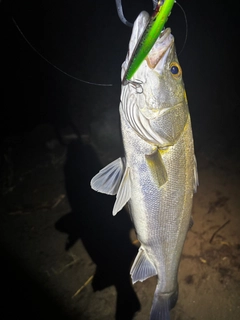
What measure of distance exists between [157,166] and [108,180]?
38cm

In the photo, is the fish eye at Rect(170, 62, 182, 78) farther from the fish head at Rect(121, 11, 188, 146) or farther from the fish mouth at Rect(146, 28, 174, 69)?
the fish mouth at Rect(146, 28, 174, 69)

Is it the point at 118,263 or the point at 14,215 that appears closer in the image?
the point at 118,263

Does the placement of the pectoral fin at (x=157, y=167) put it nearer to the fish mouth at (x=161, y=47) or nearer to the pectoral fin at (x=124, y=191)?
the pectoral fin at (x=124, y=191)

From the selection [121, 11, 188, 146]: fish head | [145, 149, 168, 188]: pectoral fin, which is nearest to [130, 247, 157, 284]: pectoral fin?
[145, 149, 168, 188]: pectoral fin

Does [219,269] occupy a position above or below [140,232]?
below

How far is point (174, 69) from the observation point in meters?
1.60

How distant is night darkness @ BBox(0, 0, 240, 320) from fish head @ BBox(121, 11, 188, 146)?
185 cm

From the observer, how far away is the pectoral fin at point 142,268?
2.03 metres

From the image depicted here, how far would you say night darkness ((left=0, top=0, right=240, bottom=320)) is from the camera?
330 cm

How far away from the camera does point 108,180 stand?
1.85 metres

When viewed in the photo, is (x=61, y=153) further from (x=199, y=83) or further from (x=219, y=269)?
(x=199, y=83)

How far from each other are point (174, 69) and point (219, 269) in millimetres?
2920

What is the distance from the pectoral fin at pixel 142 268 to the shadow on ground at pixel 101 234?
1417 millimetres

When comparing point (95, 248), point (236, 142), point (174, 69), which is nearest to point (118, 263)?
point (95, 248)
